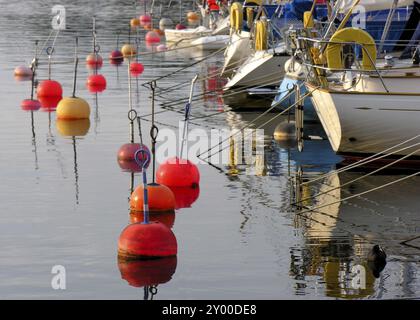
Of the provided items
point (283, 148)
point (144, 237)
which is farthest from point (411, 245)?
point (283, 148)

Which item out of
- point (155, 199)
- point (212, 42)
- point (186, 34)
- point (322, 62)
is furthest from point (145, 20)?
point (155, 199)

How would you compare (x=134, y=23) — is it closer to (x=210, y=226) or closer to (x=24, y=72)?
(x=24, y=72)

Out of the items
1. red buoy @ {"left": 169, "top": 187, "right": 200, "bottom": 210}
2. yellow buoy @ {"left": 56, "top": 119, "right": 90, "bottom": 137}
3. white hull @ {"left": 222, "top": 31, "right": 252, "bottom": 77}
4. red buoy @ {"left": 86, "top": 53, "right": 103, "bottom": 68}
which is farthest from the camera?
red buoy @ {"left": 86, "top": 53, "right": 103, "bottom": 68}

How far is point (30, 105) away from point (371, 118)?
14.2 metres

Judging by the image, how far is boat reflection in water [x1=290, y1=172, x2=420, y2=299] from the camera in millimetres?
16312

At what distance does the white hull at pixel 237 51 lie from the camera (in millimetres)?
40719

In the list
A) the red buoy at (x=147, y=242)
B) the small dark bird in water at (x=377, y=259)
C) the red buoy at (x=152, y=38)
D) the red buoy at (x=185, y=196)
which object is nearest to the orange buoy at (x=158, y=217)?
the red buoy at (x=185, y=196)

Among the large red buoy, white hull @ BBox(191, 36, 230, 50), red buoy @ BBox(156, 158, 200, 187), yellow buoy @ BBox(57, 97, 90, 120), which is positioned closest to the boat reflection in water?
red buoy @ BBox(156, 158, 200, 187)

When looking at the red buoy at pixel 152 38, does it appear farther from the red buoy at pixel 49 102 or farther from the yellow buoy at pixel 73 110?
the yellow buoy at pixel 73 110

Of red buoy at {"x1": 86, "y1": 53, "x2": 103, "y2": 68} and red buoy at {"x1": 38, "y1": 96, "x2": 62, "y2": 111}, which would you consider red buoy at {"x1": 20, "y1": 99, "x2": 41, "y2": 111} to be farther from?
red buoy at {"x1": 86, "y1": 53, "x2": 103, "y2": 68}

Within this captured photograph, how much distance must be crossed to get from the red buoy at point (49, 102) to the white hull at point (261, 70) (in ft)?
17.7

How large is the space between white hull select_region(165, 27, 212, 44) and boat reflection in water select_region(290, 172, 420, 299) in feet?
116

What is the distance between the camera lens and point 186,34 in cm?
6050
